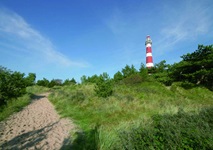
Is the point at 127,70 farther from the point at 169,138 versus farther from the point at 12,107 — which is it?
the point at 169,138

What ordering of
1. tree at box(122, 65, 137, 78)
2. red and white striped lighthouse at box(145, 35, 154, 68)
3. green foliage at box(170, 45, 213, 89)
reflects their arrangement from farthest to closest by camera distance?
red and white striped lighthouse at box(145, 35, 154, 68) < tree at box(122, 65, 137, 78) < green foliage at box(170, 45, 213, 89)

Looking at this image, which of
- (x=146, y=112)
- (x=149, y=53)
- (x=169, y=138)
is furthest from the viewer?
(x=149, y=53)

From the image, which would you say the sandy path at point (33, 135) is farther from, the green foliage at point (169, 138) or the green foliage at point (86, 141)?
the green foliage at point (169, 138)

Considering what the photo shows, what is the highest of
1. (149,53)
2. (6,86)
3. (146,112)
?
(149,53)

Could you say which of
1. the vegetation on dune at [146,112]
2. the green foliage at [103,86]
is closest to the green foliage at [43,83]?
the vegetation on dune at [146,112]

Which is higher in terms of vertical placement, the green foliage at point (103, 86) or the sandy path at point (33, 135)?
the green foliage at point (103, 86)

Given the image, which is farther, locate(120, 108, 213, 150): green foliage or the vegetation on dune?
the vegetation on dune

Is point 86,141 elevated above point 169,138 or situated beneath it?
situated beneath

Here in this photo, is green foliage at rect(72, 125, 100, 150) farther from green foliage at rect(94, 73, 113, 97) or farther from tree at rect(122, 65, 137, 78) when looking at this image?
tree at rect(122, 65, 137, 78)

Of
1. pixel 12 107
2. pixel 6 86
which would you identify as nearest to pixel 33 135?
pixel 12 107

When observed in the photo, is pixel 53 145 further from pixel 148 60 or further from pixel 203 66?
pixel 148 60

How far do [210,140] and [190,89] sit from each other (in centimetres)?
1593

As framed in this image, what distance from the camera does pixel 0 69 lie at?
11711 millimetres

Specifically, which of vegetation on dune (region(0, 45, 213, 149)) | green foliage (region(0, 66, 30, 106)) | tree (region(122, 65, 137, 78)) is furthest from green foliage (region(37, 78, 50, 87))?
green foliage (region(0, 66, 30, 106))
